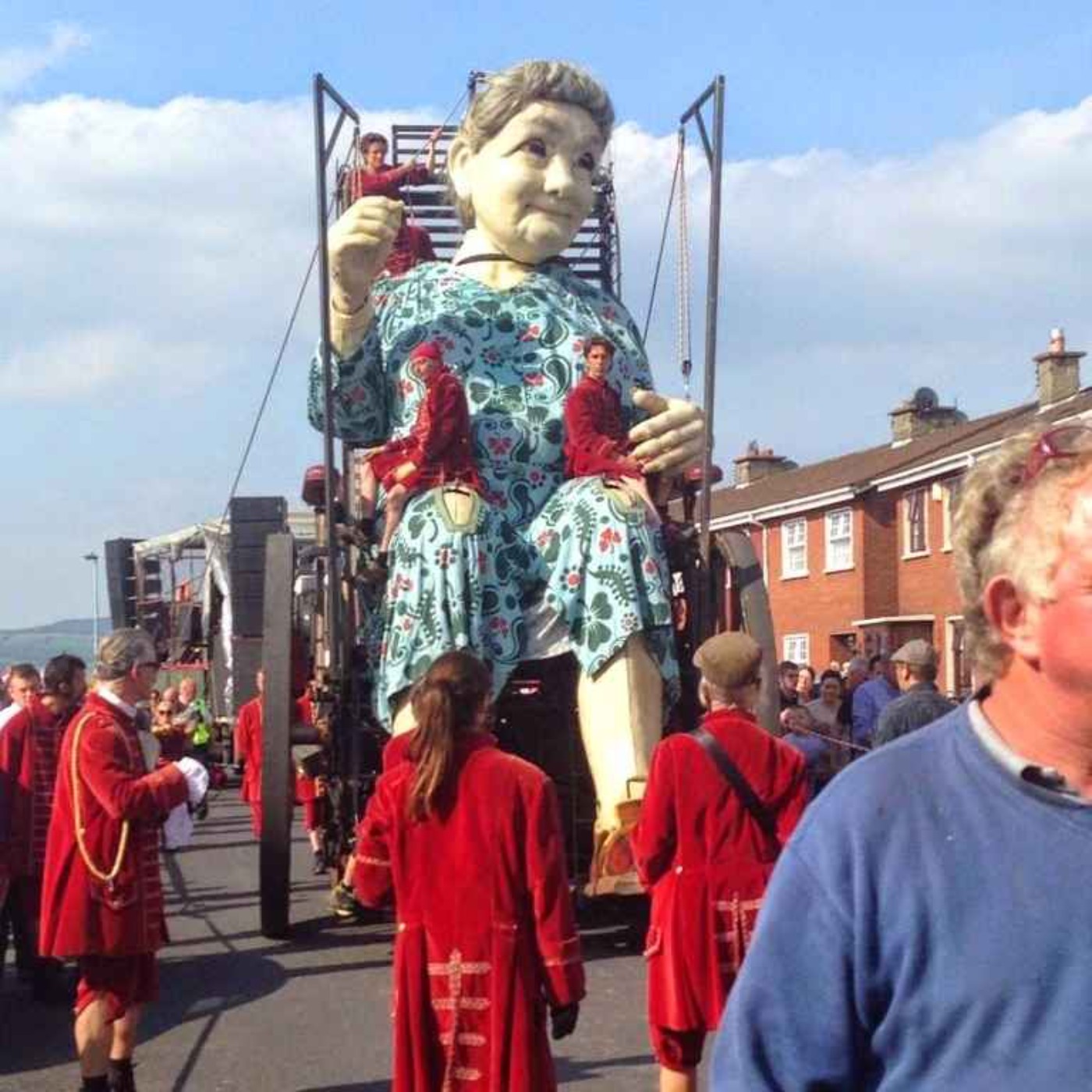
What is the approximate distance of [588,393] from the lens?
7.75m

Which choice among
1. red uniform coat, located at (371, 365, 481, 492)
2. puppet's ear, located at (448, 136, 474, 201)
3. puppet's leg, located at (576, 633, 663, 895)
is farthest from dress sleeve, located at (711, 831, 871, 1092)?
puppet's ear, located at (448, 136, 474, 201)

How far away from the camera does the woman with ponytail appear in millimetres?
4418

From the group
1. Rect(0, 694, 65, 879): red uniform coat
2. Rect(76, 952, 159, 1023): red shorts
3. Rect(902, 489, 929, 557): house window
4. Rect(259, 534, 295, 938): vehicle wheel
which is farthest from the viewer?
Rect(902, 489, 929, 557): house window

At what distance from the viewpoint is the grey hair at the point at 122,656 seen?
18.1ft

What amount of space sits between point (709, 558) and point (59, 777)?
3.26 metres

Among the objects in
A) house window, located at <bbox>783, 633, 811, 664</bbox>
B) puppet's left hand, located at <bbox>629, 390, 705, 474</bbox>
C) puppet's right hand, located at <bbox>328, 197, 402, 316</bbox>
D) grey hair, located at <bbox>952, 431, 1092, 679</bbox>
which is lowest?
house window, located at <bbox>783, 633, 811, 664</bbox>

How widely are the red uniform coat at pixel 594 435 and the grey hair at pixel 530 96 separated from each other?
1305 millimetres

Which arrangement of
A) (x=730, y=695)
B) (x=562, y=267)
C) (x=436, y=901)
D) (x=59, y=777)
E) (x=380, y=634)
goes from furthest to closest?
(x=562, y=267) < (x=380, y=634) < (x=59, y=777) < (x=730, y=695) < (x=436, y=901)

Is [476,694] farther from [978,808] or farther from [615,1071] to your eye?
[978,808]

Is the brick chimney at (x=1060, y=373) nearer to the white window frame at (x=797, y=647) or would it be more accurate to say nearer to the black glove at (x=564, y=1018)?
the white window frame at (x=797, y=647)

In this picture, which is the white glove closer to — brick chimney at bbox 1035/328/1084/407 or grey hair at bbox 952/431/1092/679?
grey hair at bbox 952/431/1092/679

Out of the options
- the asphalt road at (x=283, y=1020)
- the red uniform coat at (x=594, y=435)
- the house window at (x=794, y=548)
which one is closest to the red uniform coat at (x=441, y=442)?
the red uniform coat at (x=594, y=435)

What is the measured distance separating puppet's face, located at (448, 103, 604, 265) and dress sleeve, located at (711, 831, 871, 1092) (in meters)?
6.42

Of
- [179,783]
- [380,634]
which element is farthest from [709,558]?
[179,783]
